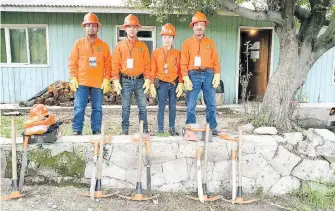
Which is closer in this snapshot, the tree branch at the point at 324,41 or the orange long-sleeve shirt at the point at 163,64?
the orange long-sleeve shirt at the point at 163,64

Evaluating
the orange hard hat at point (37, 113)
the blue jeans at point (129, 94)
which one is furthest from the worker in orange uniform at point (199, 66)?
the orange hard hat at point (37, 113)

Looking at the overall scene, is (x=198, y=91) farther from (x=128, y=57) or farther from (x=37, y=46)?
(x=37, y=46)

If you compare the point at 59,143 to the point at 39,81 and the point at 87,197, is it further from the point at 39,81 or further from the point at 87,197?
the point at 39,81

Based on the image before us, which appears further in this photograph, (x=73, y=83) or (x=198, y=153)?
(x=73, y=83)

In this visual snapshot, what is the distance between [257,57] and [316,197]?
22.2ft

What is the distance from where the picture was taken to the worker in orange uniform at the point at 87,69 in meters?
4.56

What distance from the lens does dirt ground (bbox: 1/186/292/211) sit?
3.64 meters

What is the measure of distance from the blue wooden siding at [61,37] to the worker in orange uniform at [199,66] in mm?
4760

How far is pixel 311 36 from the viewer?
18.4 ft

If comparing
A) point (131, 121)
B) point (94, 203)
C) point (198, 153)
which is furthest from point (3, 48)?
point (198, 153)

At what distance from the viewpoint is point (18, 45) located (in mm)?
9156

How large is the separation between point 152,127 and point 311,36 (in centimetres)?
323

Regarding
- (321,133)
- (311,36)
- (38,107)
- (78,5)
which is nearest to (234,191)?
(321,133)

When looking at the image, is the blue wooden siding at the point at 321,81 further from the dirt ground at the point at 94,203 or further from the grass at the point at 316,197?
the dirt ground at the point at 94,203
